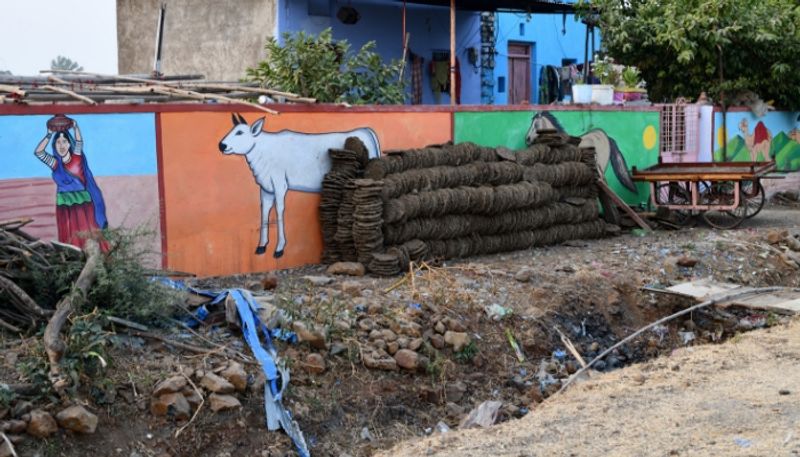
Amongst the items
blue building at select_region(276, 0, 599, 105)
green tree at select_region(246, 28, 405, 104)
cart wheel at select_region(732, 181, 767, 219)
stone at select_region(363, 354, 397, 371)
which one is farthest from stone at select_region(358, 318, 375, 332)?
blue building at select_region(276, 0, 599, 105)

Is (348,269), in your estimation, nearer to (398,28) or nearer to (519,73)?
(398,28)

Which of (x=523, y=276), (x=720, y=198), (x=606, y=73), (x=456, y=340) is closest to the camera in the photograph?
(x=456, y=340)

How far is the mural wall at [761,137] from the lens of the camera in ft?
66.3

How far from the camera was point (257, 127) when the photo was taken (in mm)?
11602

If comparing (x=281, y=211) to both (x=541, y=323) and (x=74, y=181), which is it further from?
(x=541, y=323)

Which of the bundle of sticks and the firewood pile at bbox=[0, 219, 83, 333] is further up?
the bundle of sticks

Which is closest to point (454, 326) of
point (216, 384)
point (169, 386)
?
point (216, 384)

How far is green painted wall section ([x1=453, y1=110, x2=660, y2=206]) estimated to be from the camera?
14438 mm

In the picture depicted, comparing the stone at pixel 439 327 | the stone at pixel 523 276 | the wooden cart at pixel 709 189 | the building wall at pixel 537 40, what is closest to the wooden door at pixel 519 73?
the building wall at pixel 537 40

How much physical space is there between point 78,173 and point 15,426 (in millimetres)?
4162

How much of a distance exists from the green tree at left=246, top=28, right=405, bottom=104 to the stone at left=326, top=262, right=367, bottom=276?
12.8ft

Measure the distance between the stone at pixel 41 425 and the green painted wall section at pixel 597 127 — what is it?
839cm

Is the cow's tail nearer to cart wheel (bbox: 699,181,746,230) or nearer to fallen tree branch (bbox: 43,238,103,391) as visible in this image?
fallen tree branch (bbox: 43,238,103,391)

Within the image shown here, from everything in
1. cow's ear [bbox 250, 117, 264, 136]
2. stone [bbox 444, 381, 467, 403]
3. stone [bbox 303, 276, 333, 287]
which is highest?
cow's ear [bbox 250, 117, 264, 136]
